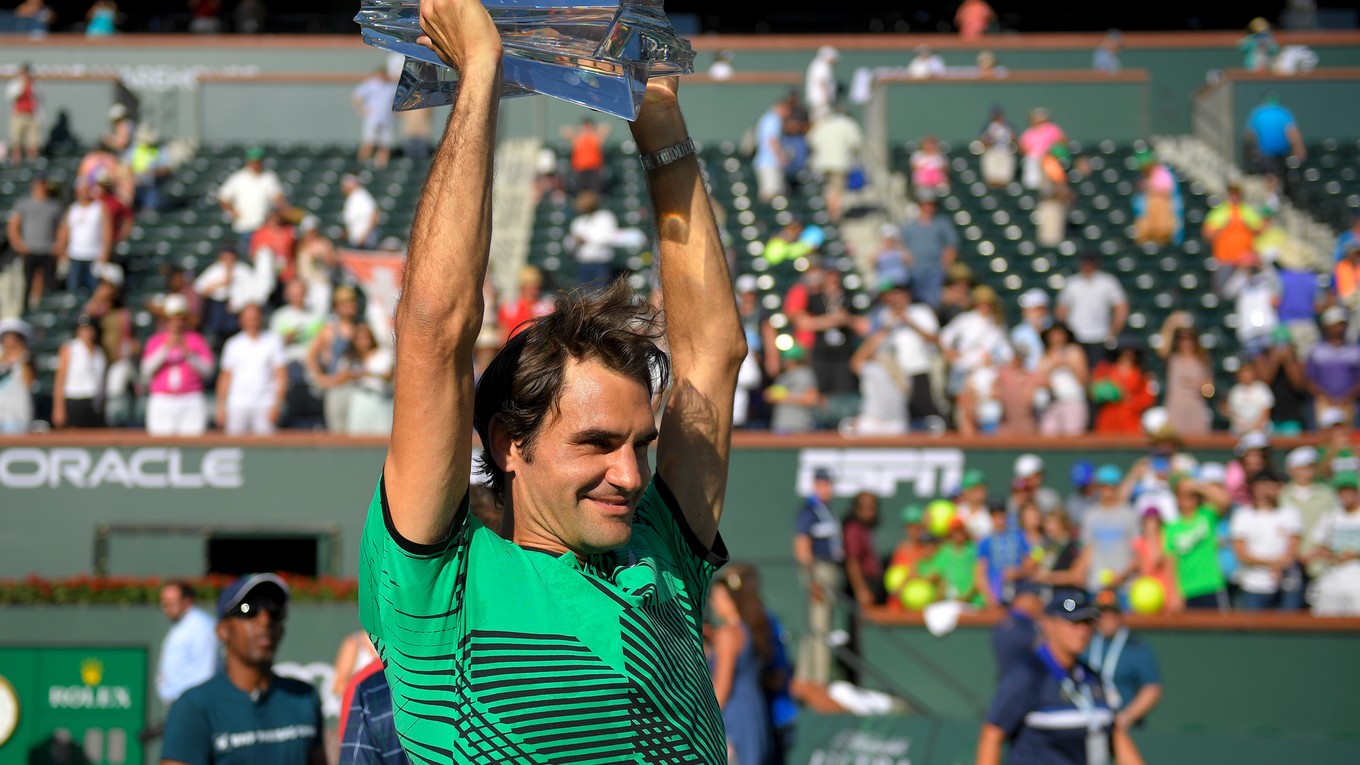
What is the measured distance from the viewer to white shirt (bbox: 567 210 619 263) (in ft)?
57.5

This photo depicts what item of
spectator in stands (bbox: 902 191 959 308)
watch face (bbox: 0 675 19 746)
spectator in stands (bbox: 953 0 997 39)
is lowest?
watch face (bbox: 0 675 19 746)

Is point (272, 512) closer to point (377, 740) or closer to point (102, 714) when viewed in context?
point (102, 714)

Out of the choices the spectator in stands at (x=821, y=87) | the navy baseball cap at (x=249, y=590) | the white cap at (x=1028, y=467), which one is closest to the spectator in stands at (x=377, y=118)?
the spectator in stands at (x=821, y=87)

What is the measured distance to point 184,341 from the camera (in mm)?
13938

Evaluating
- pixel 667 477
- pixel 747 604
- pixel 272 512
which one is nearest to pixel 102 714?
pixel 272 512

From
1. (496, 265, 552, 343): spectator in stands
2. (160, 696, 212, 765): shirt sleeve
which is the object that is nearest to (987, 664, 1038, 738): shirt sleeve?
(160, 696, 212, 765): shirt sleeve

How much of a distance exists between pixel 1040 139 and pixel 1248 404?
7.46 m

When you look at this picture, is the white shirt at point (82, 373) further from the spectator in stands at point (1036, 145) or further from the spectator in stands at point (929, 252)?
the spectator in stands at point (1036, 145)

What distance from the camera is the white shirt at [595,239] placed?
17516 mm

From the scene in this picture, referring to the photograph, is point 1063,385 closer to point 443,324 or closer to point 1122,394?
point 1122,394

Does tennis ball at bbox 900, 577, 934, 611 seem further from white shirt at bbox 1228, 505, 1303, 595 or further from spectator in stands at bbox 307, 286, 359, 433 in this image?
spectator in stands at bbox 307, 286, 359, 433

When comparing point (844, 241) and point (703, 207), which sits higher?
point (844, 241)

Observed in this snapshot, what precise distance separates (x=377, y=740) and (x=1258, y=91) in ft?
68.9

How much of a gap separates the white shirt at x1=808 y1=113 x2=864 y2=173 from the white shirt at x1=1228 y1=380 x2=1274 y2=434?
745cm
